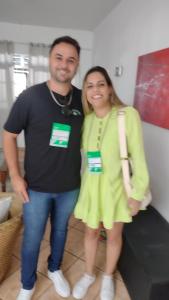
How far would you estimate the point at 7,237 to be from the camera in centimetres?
136

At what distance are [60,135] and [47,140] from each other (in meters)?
0.07

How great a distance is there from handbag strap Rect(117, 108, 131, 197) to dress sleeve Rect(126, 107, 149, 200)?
0.03 meters

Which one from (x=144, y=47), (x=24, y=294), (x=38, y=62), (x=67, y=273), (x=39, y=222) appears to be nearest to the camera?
(x=39, y=222)

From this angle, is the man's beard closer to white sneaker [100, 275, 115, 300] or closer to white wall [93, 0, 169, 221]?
white wall [93, 0, 169, 221]

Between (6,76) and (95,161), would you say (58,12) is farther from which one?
(95,161)

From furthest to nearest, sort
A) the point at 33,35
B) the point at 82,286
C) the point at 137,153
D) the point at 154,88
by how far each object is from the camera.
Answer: the point at 33,35 → the point at 154,88 → the point at 82,286 → the point at 137,153

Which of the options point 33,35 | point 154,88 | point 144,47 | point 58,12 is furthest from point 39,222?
point 33,35

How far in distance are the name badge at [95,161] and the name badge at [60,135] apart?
142 millimetres

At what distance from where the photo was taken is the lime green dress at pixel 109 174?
45.1 inches

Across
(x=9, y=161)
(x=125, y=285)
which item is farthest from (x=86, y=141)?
(x=125, y=285)

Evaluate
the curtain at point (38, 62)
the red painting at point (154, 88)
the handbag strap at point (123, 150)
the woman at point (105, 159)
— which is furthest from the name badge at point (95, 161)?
the curtain at point (38, 62)

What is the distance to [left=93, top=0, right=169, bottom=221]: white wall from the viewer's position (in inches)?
69.2

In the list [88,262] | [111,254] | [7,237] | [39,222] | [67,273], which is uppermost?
[39,222]

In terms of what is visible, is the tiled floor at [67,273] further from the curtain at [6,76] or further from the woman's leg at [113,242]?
the curtain at [6,76]
